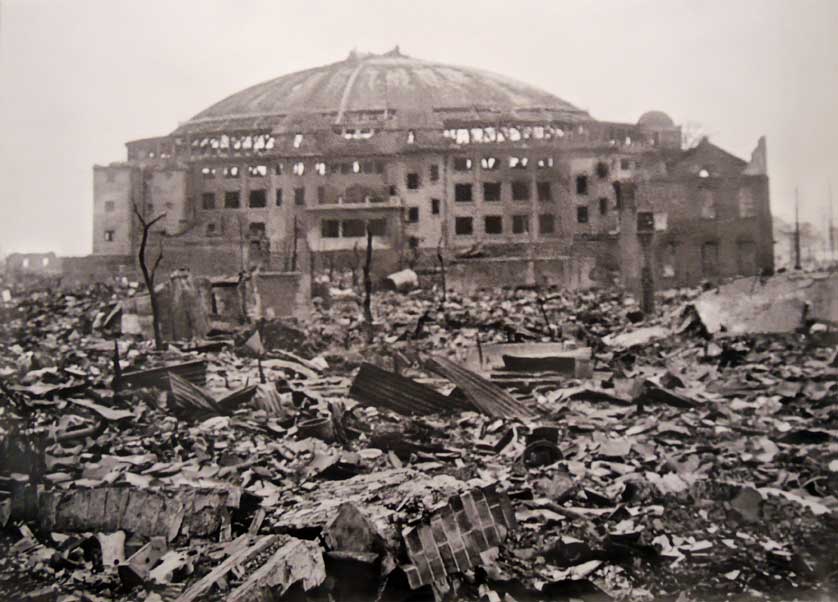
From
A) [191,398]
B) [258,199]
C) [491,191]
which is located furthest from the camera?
[491,191]

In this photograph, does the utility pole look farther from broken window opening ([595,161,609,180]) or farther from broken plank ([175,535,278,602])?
broken plank ([175,535,278,602])

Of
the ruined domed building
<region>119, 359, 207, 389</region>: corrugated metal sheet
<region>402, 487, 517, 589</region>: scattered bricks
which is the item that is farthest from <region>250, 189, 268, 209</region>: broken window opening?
<region>402, 487, 517, 589</region>: scattered bricks

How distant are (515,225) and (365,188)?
161 centimetres

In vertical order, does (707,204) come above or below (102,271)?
above

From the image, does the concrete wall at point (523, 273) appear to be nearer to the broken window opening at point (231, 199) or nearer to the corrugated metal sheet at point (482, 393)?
the corrugated metal sheet at point (482, 393)

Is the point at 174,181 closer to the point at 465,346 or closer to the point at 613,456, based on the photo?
the point at 465,346

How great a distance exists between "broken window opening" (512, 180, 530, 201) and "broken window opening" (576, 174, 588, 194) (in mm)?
1231

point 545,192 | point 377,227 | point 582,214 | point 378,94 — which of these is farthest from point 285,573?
point 378,94

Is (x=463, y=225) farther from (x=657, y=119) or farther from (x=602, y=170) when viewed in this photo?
(x=657, y=119)

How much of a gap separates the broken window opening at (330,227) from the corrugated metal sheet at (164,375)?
1.51 metres

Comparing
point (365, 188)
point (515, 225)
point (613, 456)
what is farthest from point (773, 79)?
point (365, 188)

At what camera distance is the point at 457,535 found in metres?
3.65

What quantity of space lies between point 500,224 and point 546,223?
2.46ft

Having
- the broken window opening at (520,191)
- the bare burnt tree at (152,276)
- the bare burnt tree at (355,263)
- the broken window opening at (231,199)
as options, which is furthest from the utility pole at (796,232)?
the bare burnt tree at (152,276)
